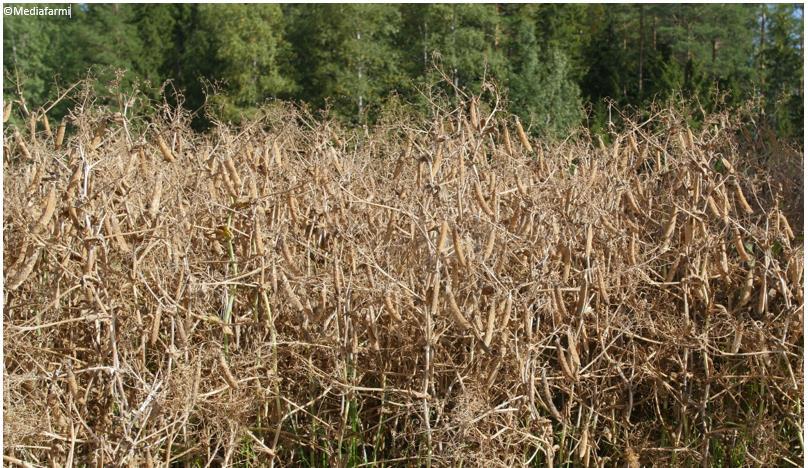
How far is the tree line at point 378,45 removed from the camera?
2639cm

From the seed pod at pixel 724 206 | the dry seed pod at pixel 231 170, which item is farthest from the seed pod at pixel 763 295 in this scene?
the dry seed pod at pixel 231 170

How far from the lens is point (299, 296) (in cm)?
354

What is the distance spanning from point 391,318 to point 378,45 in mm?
26054

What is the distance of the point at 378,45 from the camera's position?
28.7m

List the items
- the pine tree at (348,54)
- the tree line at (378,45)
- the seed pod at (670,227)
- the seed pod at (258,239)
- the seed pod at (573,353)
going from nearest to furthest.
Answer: the seed pod at (573,353)
the seed pod at (258,239)
the seed pod at (670,227)
the tree line at (378,45)
the pine tree at (348,54)

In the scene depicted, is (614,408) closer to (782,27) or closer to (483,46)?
(782,27)

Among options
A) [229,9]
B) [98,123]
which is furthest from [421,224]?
[229,9]

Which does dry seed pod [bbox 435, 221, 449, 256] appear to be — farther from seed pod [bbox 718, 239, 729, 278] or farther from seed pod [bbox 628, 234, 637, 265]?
seed pod [bbox 718, 239, 729, 278]

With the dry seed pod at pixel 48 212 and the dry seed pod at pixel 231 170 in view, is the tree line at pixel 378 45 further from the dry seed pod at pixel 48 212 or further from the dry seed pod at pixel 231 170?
the dry seed pod at pixel 48 212

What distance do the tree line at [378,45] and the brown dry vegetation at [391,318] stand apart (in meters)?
20.9

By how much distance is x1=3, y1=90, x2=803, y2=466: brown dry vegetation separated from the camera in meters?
3.05

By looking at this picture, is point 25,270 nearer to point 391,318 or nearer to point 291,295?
point 291,295

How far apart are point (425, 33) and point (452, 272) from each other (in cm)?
2551

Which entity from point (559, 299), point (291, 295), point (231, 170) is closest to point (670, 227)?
point (559, 299)
